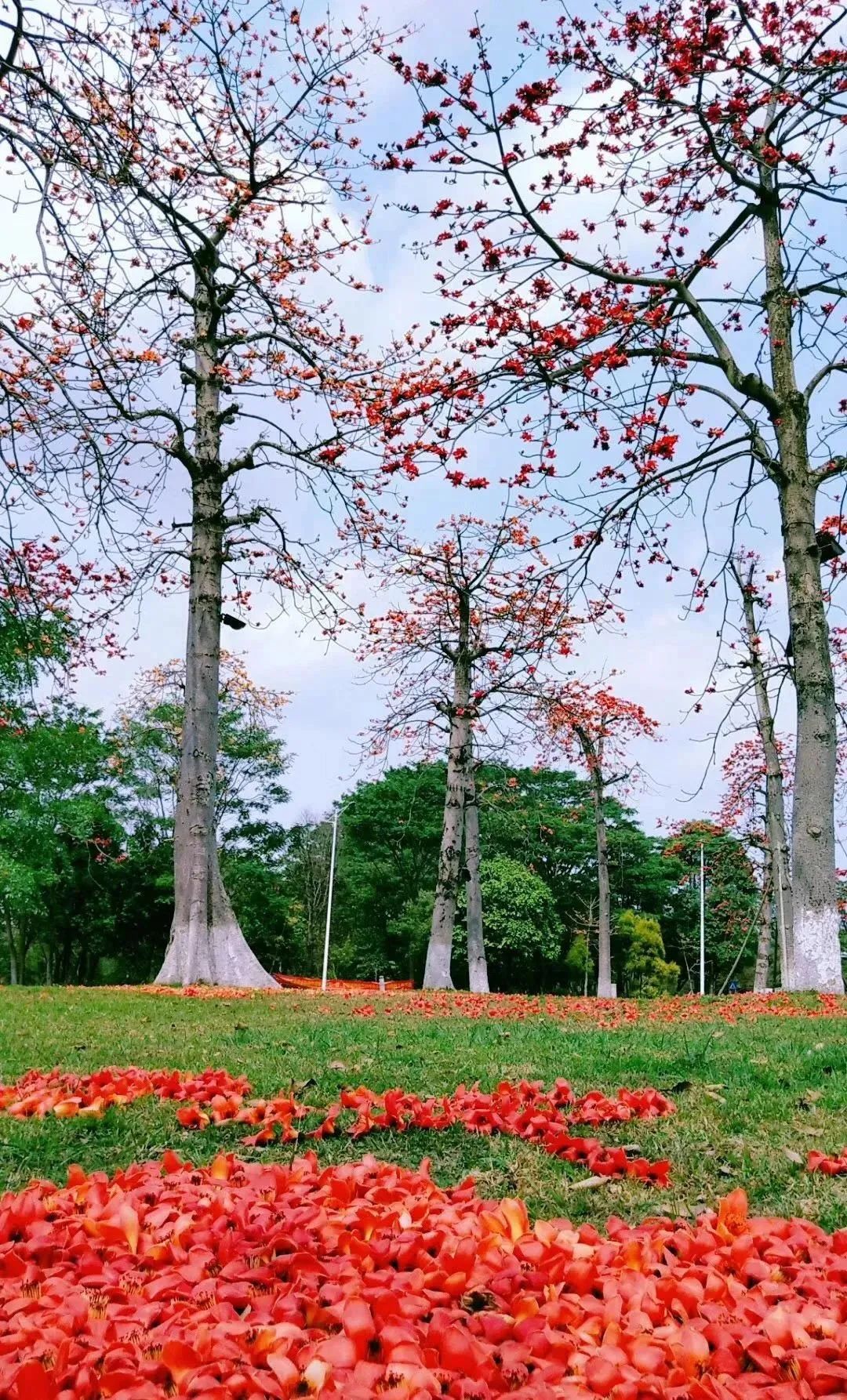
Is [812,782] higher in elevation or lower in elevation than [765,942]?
higher

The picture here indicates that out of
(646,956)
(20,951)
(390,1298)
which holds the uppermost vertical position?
(390,1298)

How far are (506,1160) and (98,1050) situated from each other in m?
3.24

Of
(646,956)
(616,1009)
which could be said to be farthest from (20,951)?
(616,1009)

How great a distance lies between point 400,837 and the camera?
3641cm

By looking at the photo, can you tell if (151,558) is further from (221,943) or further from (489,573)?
(489,573)

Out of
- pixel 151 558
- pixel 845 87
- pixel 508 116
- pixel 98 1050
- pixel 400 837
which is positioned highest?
pixel 845 87

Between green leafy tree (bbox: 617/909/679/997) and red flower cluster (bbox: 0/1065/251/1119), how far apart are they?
117ft

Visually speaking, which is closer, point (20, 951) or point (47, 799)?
point (47, 799)

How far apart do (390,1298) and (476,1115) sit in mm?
1862

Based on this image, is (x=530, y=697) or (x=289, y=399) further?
(x=530, y=697)

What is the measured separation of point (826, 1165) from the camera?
3281 millimetres

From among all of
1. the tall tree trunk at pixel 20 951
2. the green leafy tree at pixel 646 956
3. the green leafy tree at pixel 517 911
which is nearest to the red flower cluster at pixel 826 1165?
the green leafy tree at pixel 517 911

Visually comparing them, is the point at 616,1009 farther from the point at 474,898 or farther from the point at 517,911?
the point at 517,911

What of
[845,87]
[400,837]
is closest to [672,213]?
[845,87]
